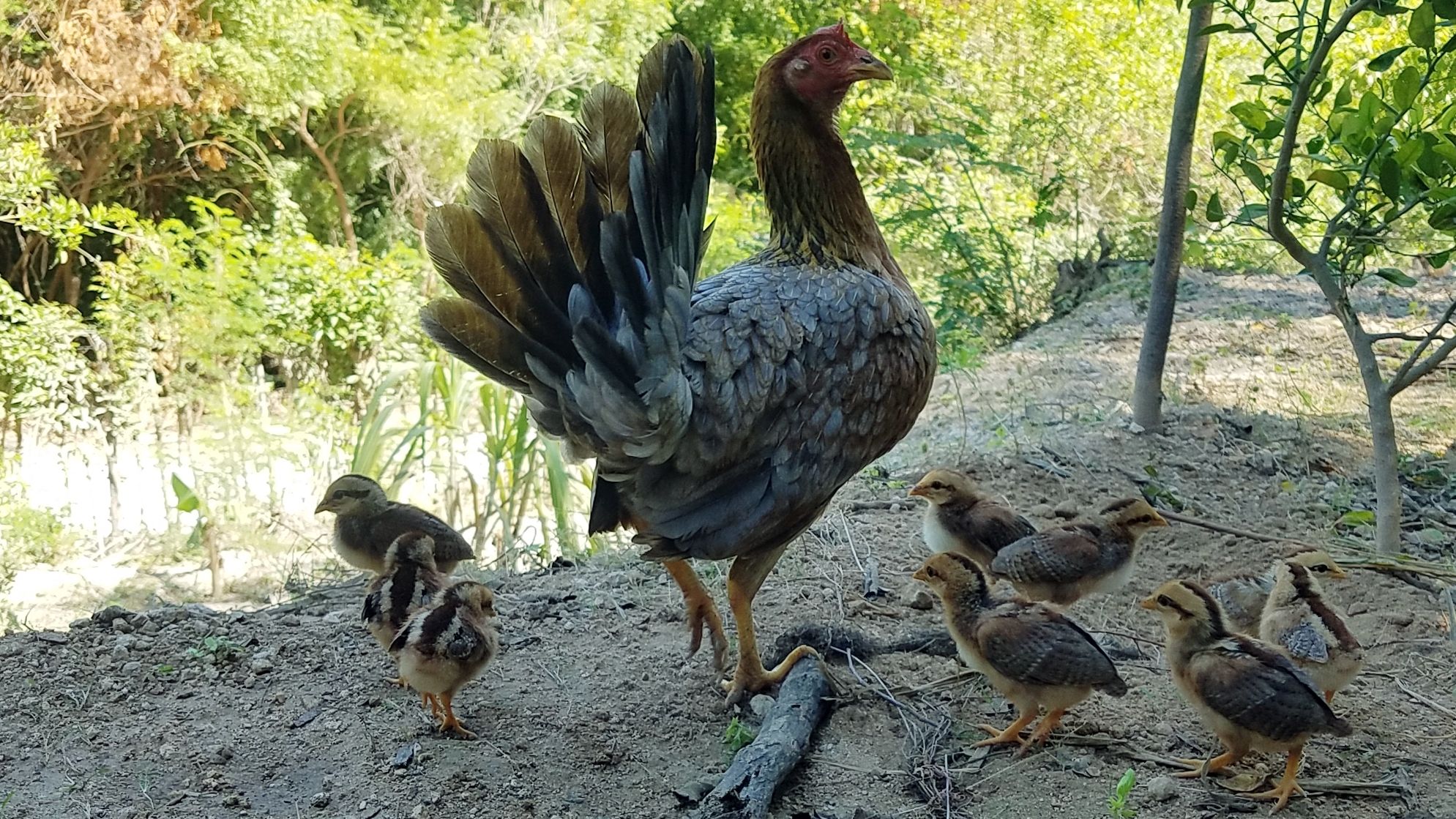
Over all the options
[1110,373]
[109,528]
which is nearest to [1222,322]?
[1110,373]

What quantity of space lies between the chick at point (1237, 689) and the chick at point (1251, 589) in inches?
23.5

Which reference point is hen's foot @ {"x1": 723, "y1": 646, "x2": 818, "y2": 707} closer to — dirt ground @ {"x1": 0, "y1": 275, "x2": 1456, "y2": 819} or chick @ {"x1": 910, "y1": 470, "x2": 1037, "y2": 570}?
dirt ground @ {"x1": 0, "y1": 275, "x2": 1456, "y2": 819}

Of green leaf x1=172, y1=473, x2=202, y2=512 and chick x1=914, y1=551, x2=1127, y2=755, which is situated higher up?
chick x1=914, y1=551, x2=1127, y2=755

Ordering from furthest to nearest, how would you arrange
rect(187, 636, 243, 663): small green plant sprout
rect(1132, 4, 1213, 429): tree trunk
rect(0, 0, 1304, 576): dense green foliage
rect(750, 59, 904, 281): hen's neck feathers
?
1. rect(0, 0, 1304, 576): dense green foliage
2. rect(1132, 4, 1213, 429): tree trunk
3. rect(187, 636, 243, 663): small green plant sprout
4. rect(750, 59, 904, 281): hen's neck feathers

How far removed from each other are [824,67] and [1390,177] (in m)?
1.88

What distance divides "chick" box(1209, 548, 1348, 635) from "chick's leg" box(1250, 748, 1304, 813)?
2.71ft

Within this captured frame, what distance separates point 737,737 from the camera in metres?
3.50

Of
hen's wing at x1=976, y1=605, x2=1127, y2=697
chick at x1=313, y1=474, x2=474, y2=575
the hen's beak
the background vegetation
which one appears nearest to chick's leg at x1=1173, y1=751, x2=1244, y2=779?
hen's wing at x1=976, y1=605, x2=1127, y2=697

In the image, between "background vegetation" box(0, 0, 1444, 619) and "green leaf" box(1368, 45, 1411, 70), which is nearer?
"green leaf" box(1368, 45, 1411, 70)

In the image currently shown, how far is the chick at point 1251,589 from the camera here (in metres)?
3.87

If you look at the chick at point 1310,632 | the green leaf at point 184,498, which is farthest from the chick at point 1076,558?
the green leaf at point 184,498

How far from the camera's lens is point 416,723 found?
3.63 meters

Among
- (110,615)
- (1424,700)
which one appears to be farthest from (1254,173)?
(110,615)

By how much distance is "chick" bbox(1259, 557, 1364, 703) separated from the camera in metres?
3.35
